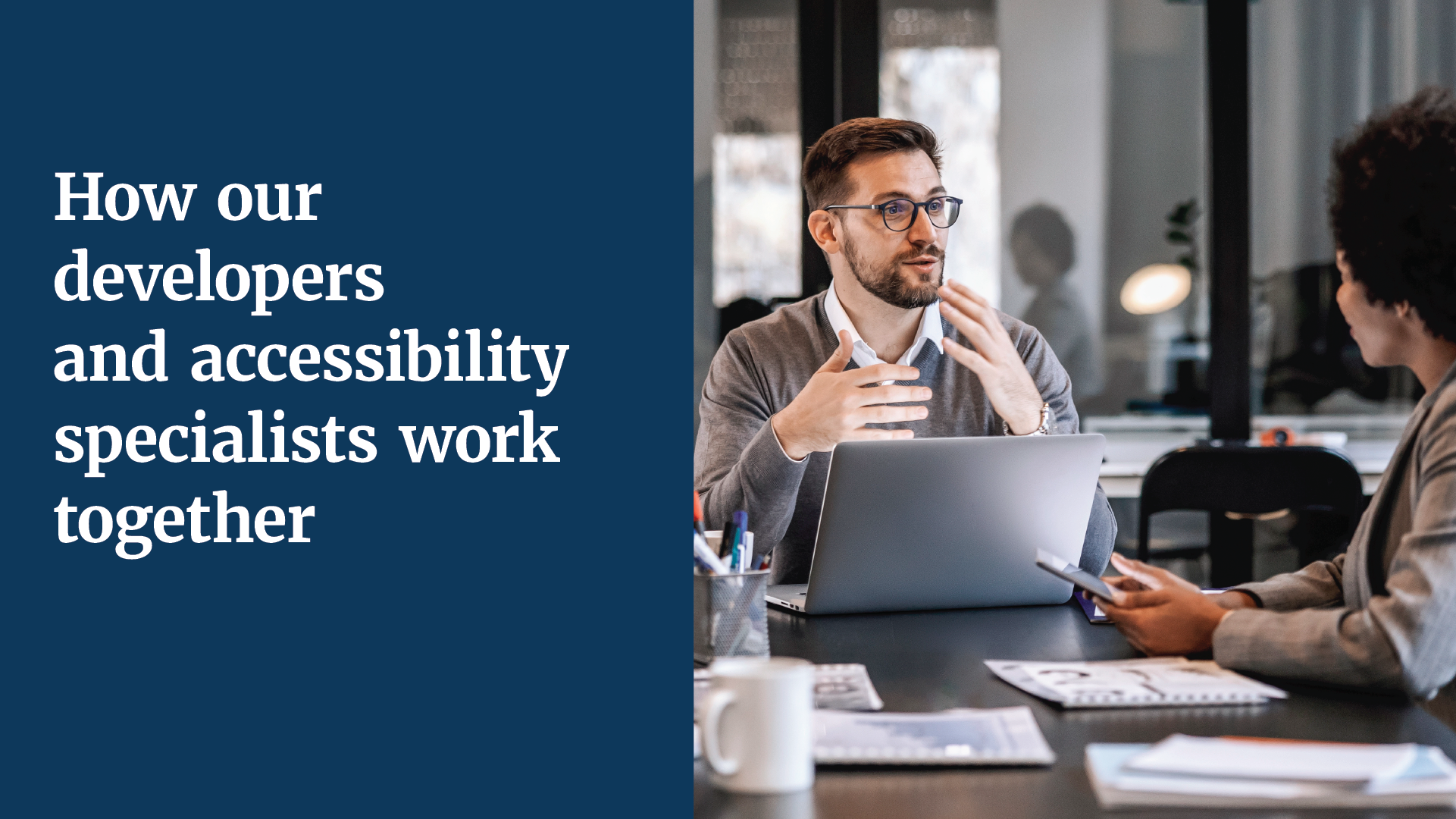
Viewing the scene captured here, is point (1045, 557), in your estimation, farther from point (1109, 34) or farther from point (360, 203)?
point (1109, 34)

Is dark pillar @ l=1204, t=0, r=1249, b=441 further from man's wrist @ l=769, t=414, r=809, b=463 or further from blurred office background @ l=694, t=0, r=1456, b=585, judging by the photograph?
man's wrist @ l=769, t=414, r=809, b=463

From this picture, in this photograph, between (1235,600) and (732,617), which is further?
(1235,600)

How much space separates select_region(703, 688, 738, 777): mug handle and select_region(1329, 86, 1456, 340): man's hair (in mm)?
865

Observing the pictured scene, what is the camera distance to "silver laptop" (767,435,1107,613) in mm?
1443

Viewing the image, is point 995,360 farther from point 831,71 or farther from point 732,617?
point 831,71

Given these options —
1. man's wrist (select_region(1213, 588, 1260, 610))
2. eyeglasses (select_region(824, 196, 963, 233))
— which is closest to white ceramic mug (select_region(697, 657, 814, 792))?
man's wrist (select_region(1213, 588, 1260, 610))

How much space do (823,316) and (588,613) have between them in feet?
4.45

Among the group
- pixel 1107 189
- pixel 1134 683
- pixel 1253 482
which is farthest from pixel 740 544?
pixel 1107 189

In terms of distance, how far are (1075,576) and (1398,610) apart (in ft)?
1.07

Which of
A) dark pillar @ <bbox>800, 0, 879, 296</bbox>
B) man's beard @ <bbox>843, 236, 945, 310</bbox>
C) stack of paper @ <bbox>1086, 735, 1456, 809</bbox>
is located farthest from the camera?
dark pillar @ <bbox>800, 0, 879, 296</bbox>

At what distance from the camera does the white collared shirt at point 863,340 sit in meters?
2.19

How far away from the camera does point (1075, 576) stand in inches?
53.7

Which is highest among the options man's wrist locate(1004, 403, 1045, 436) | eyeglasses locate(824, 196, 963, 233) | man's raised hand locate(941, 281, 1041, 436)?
eyeglasses locate(824, 196, 963, 233)

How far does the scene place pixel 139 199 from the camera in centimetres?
126
